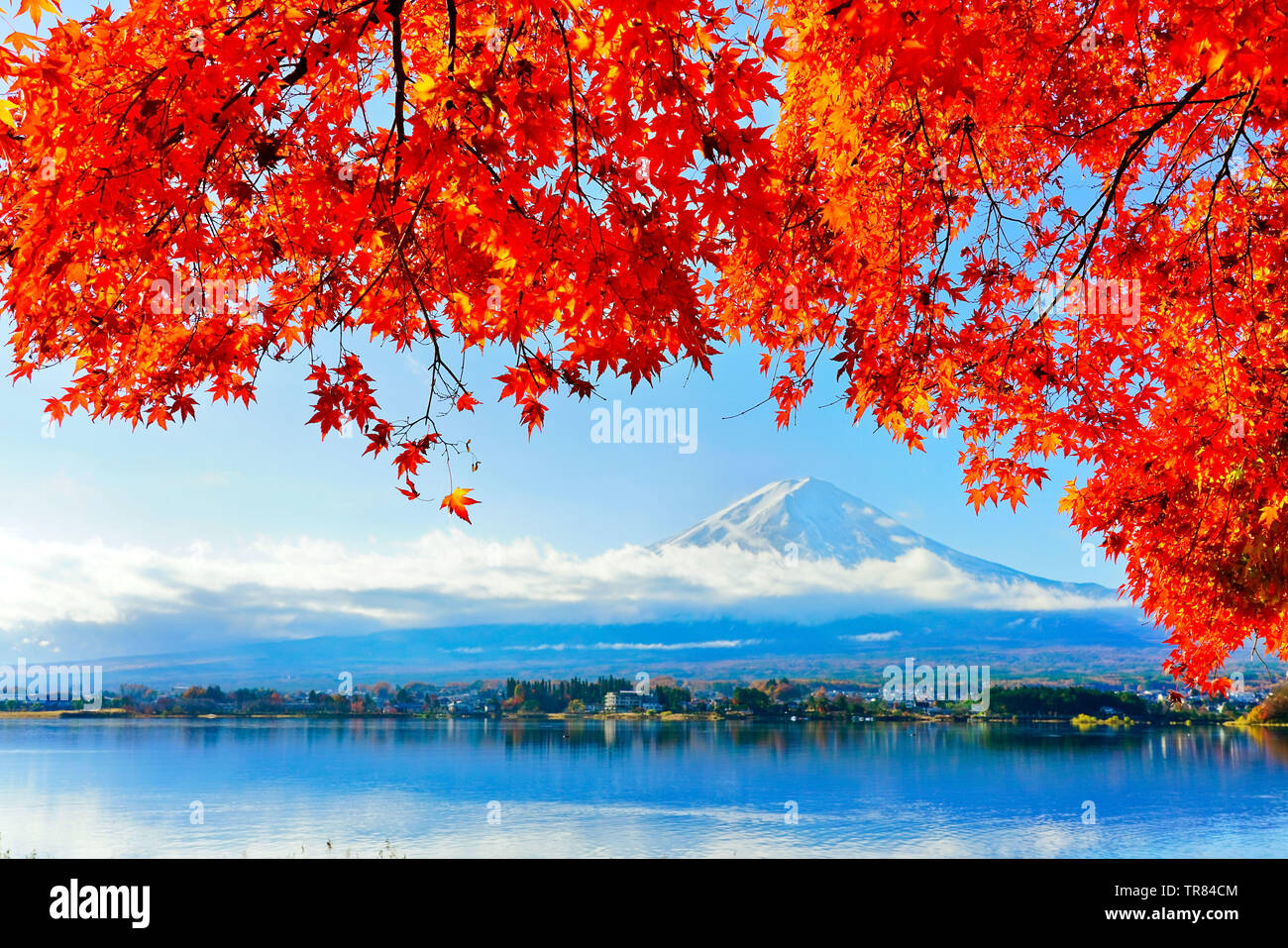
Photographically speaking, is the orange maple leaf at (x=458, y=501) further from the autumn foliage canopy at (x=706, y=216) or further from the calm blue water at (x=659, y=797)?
the calm blue water at (x=659, y=797)

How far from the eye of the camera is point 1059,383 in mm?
8320

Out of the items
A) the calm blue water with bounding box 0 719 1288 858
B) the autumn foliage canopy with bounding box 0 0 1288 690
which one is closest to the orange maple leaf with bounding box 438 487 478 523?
the autumn foliage canopy with bounding box 0 0 1288 690

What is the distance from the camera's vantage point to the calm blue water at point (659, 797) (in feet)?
247

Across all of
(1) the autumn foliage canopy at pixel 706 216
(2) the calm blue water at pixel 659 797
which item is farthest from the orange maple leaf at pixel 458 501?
(2) the calm blue water at pixel 659 797

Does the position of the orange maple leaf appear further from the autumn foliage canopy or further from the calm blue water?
the calm blue water

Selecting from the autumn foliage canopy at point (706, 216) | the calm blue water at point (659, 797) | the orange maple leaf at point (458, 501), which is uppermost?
the autumn foliage canopy at point (706, 216)

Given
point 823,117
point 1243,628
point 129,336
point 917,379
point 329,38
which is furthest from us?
point 1243,628

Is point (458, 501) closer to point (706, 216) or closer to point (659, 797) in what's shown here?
point (706, 216)

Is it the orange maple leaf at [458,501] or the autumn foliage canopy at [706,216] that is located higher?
the autumn foliage canopy at [706,216]

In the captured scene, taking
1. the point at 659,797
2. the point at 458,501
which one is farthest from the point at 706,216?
the point at 659,797

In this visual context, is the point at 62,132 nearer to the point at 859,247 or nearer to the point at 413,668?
the point at 859,247

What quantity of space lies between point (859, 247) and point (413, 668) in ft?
641

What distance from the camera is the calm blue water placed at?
Result: 75438mm

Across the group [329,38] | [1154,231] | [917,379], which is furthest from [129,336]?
[1154,231]
